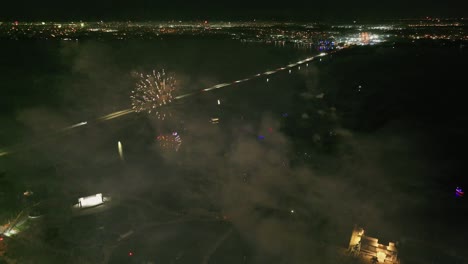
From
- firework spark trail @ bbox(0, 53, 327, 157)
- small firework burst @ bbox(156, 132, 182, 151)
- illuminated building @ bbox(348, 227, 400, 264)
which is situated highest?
firework spark trail @ bbox(0, 53, 327, 157)

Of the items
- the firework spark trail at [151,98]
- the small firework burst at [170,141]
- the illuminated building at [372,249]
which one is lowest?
the illuminated building at [372,249]

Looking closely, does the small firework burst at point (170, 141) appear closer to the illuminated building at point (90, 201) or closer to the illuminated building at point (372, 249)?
the illuminated building at point (90, 201)

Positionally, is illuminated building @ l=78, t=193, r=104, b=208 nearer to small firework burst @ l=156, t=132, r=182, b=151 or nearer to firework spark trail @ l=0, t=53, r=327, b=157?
small firework burst @ l=156, t=132, r=182, b=151

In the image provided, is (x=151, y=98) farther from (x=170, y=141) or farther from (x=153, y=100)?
(x=170, y=141)

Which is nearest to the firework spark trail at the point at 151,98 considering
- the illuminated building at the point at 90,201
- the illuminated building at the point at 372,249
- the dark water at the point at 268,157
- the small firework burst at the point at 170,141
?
the dark water at the point at 268,157

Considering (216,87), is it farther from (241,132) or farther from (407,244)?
(407,244)

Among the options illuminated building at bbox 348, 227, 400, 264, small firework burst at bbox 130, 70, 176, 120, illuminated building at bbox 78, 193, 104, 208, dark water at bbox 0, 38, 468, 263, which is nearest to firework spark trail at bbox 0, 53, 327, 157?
small firework burst at bbox 130, 70, 176, 120

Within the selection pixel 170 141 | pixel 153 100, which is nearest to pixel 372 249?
pixel 170 141

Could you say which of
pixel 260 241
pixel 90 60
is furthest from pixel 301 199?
pixel 90 60

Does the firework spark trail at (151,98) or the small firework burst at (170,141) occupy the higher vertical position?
the firework spark trail at (151,98)
